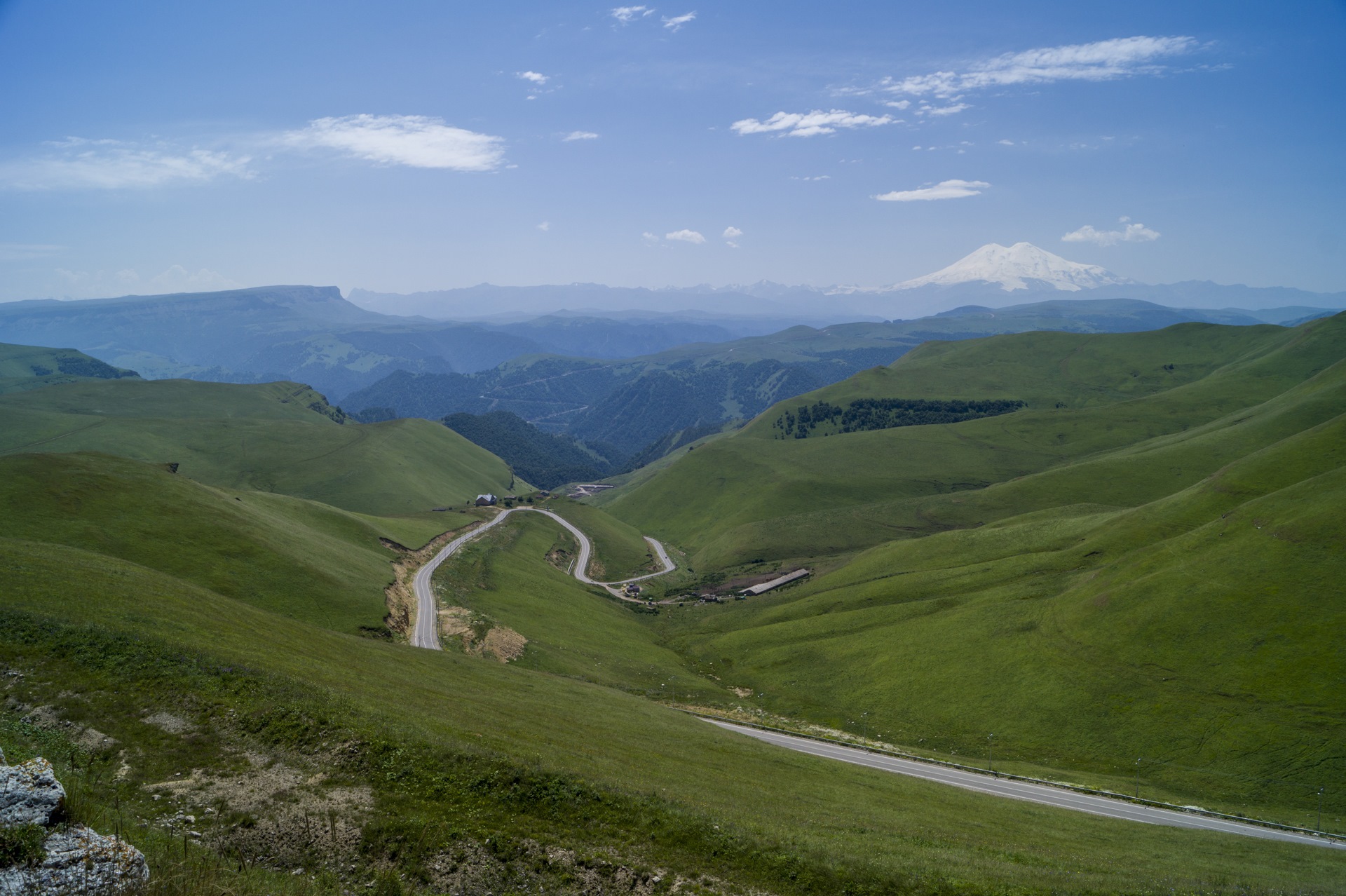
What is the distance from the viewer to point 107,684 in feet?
91.0

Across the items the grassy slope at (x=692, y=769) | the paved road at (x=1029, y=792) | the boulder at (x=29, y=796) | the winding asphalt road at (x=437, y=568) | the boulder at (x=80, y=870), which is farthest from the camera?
the winding asphalt road at (x=437, y=568)

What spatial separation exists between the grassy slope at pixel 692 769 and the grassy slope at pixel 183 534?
15.4 m

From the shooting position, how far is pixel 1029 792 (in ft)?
178

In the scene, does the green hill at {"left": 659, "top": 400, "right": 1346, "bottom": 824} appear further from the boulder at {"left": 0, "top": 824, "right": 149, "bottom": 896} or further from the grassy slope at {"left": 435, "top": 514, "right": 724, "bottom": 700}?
the boulder at {"left": 0, "top": 824, "right": 149, "bottom": 896}

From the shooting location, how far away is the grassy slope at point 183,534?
6488cm

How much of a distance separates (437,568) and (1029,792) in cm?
8482

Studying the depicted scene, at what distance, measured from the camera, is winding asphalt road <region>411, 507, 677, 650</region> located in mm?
76750

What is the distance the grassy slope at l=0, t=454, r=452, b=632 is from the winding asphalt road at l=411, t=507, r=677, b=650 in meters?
5.49

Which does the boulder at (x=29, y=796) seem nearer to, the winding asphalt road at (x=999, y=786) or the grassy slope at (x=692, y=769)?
the grassy slope at (x=692, y=769)

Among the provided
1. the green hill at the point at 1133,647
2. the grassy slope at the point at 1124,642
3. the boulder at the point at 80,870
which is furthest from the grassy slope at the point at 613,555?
the boulder at the point at 80,870

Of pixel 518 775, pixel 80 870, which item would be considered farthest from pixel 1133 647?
pixel 80 870

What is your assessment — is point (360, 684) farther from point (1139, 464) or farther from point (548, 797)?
point (1139, 464)

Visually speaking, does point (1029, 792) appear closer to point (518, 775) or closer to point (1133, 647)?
point (1133, 647)

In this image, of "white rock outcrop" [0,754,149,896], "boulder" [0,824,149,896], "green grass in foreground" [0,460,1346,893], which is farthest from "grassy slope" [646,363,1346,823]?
"white rock outcrop" [0,754,149,896]
